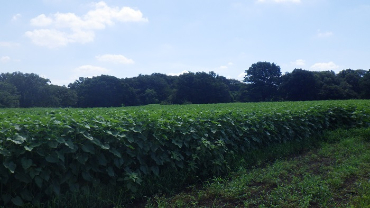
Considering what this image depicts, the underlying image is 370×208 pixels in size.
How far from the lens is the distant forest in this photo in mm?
36344

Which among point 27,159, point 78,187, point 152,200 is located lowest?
point 152,200

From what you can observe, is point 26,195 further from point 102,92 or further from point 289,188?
point 102,92

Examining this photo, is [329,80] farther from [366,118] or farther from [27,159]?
[27,159]

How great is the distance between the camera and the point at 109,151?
4.14 metres

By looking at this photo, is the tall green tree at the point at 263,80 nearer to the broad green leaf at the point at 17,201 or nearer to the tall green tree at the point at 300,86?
the tall green tree at the point at 300,86

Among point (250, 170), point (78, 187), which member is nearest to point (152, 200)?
point (78, 187)

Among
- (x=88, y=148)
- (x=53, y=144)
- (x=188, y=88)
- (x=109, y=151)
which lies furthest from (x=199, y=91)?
(x=53, y=144)

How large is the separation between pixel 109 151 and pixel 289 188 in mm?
2718

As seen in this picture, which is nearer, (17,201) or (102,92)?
(17,201)

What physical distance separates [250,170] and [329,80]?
46116 mm

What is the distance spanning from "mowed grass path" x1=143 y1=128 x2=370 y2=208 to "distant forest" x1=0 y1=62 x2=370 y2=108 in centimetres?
2995

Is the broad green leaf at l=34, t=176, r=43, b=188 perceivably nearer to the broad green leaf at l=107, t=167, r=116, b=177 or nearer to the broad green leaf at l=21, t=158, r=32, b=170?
the broad green leaf at l=21, t=158, r=32, b=170

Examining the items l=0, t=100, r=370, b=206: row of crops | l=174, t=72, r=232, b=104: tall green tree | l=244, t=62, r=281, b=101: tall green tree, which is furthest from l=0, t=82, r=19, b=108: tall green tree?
l=244, t=62, r=281, b=101: tall green tree

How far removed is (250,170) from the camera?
582 cm
